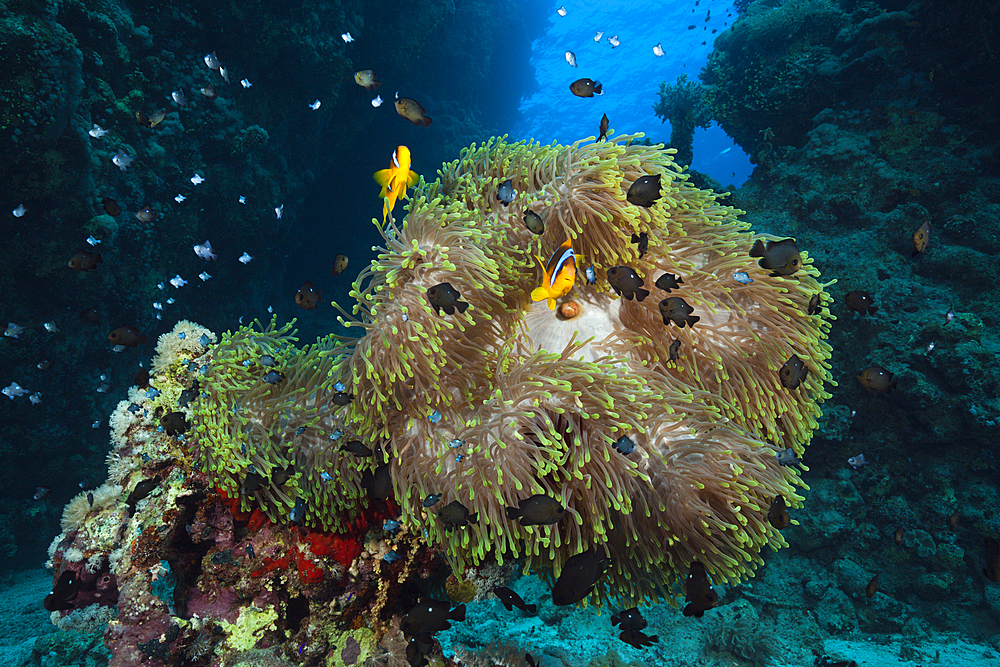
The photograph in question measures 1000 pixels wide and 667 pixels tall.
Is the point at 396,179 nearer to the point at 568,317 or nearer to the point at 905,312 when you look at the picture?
the point at 568,317

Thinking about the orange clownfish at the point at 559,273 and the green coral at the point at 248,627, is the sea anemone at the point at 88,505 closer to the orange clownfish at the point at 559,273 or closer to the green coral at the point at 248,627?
the green coral at the point at 248,627

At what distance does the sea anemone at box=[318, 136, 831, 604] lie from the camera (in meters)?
2.35

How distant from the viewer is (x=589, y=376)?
235 centimetres

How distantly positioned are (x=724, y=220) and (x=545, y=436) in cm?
227

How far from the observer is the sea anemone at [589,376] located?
2350 mm

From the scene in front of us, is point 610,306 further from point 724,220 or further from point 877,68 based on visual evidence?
point 877,68

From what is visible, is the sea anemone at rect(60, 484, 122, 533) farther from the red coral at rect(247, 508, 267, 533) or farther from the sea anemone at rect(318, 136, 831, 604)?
the sea anemone at rect(318, 136, 831, 604)

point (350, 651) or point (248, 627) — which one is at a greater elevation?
point (248, 627)

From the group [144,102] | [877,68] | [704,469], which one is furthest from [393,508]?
[877,68]

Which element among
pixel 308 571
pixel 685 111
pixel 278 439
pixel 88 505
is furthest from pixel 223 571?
pixel 685 111

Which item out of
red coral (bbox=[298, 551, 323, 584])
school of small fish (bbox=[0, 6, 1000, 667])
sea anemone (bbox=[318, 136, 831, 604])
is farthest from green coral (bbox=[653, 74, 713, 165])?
red coral (bbox=[298, 551, 323, 584])

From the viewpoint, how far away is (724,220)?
329cm

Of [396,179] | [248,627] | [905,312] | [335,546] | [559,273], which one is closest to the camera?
[559,273]

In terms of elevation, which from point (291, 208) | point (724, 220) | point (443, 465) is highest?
point (291, 208)
